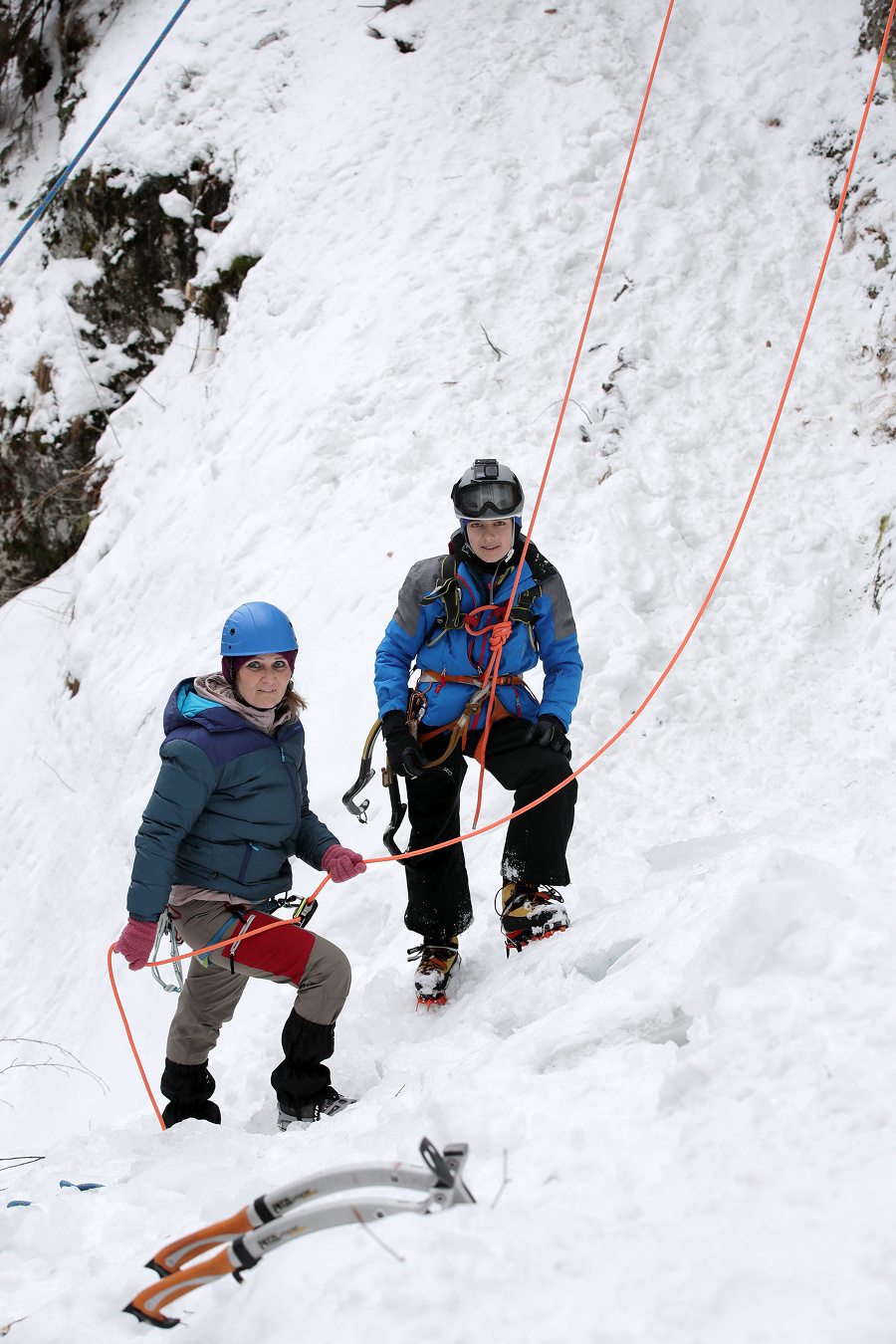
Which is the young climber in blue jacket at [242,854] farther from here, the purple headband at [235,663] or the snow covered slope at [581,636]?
the snow covered slope at [581,636]

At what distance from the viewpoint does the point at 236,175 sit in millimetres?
10141

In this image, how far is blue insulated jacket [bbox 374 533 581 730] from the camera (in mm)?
3893

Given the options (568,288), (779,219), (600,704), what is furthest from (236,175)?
(600,704)

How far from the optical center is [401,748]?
12.6 feet

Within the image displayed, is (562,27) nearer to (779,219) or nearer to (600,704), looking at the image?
(779,219)

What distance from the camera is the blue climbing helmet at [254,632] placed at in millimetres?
3348

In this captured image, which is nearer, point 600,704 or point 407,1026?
point 407,1026

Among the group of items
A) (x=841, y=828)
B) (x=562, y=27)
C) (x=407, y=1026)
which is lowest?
(x=407, y=1026)

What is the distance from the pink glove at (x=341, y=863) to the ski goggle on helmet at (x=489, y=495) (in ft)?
4.88

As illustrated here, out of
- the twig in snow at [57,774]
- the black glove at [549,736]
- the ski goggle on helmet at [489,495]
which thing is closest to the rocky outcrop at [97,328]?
the twig in snow at [57,774]

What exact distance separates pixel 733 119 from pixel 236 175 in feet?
17.7

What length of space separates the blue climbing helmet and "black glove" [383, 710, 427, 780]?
2.30ft

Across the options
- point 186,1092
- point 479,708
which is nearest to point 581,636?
point 479,708

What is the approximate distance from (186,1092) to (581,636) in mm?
3464
